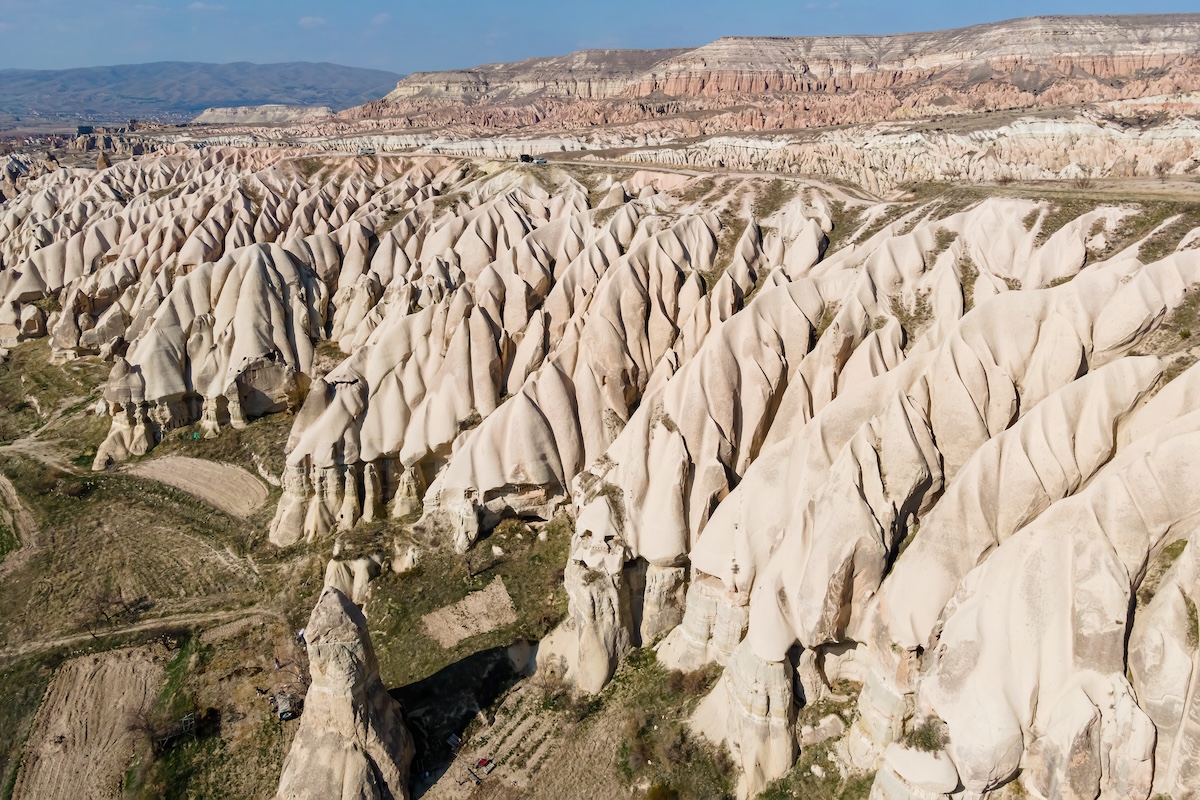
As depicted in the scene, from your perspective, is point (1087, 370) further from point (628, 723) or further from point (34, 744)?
point (34, 744)

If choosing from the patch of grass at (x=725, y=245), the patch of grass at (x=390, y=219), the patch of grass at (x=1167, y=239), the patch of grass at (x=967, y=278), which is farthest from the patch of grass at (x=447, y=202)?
the patch of grass at (x=1167, y=239)

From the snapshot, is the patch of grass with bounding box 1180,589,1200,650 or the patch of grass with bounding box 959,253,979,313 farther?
the patch of grass with bounding box 959,253,979,313

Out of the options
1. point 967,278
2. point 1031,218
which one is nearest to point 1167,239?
point 1031,218

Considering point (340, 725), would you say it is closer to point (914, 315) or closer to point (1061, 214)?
point (914, 315)

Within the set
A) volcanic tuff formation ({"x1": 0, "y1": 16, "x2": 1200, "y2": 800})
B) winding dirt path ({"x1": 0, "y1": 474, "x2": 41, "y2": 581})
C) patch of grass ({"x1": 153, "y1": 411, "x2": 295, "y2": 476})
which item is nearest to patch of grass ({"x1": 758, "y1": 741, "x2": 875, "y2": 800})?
volcanic tuff formation ({"x1": 0, "y1": 16, "x2": 1200, "y2": 800})

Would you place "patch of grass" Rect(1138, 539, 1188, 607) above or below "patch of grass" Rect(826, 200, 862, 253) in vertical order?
below

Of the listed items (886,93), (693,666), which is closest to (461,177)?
(693,666)

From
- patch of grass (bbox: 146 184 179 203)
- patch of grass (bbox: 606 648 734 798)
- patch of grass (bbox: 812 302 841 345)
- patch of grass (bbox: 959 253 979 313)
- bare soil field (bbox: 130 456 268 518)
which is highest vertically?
patch of grass (bbox: 146 184 179 203)

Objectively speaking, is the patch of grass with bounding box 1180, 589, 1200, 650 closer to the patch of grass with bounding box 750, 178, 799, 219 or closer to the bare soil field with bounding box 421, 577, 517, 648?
the bare soil field with bounding box 421, 577, 517, 648
